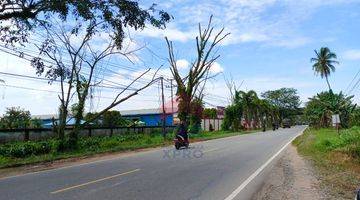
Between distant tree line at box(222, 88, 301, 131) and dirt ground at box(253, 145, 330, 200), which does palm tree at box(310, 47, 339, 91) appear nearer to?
distant tree line at box(222, 88, 301, 131)

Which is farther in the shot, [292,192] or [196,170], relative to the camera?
[196,170]

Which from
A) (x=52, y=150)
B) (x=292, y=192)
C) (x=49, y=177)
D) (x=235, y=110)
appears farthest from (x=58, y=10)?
(x=235, y=110)

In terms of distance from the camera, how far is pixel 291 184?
13273mm

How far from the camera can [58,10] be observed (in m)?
16.1

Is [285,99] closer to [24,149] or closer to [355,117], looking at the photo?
[355,117]

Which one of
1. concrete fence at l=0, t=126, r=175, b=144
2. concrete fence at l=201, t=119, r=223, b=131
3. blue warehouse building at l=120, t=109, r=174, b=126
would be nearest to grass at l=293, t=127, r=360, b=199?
concrete fence at l=0, t=126, r=175, b=144

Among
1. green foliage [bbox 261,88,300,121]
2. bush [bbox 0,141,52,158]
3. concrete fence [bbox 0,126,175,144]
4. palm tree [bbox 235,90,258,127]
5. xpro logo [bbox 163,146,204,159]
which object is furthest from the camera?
green foliage [bbox 261,88,300,121]

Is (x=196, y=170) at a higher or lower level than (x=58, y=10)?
lower

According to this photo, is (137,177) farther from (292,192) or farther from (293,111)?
(293,111)

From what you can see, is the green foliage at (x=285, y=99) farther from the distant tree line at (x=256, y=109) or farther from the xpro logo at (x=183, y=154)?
the xpro logo at (x=183, y=154)

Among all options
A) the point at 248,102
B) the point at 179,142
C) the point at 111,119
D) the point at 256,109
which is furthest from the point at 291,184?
the point at 256,109

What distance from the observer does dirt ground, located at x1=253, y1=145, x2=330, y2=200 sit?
11195 millimetres

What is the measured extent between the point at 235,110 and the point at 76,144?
49.1 m

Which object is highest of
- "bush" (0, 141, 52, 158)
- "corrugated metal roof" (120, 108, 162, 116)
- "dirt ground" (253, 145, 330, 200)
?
"corrugated metal roof" (120, 108, 162, 116)
